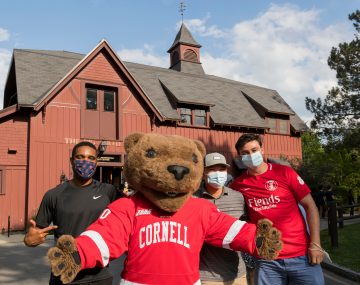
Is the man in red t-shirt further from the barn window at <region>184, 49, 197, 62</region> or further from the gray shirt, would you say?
the barn window at <region>184, 49, 197, 62</region>

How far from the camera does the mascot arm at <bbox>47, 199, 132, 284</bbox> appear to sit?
2.14 meters

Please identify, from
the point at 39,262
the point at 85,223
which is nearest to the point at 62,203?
the point at 85,223

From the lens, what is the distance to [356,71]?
25.3 m

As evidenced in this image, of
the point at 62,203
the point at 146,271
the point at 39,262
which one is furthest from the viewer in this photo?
the point at 39,262

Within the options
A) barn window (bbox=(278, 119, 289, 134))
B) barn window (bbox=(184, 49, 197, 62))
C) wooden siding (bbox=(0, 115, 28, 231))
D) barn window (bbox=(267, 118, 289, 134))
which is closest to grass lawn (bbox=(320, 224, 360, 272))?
barn window (bbox=(267, 118, 289, 134))

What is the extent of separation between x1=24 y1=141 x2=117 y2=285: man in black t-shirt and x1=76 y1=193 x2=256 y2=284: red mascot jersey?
1.14 metres

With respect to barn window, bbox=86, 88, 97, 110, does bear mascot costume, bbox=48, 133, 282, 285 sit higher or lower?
lower

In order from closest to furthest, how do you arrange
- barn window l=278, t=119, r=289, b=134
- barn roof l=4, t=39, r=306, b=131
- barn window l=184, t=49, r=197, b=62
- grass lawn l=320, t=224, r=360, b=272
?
1. grass lawn l=320, t=224, r=360, b=272
2. barn roof l=4, t=39, r=306, b=131
3. barn window l=278, t=119, r=289, b=134
4. barn window l=184, t=49, r=197, b=62

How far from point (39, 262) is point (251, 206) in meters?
7.23

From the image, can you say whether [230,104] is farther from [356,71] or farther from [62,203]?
[62,203]

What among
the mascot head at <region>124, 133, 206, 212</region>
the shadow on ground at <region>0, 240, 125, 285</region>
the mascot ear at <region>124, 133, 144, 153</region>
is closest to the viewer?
the mascot head at <region>124, 133, 206, 212</region>

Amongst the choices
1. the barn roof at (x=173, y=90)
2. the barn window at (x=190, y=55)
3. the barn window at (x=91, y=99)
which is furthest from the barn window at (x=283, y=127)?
the barn window at (x=91, y=99)

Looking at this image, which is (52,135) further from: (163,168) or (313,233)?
(163,168)

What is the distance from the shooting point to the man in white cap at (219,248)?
329cm
